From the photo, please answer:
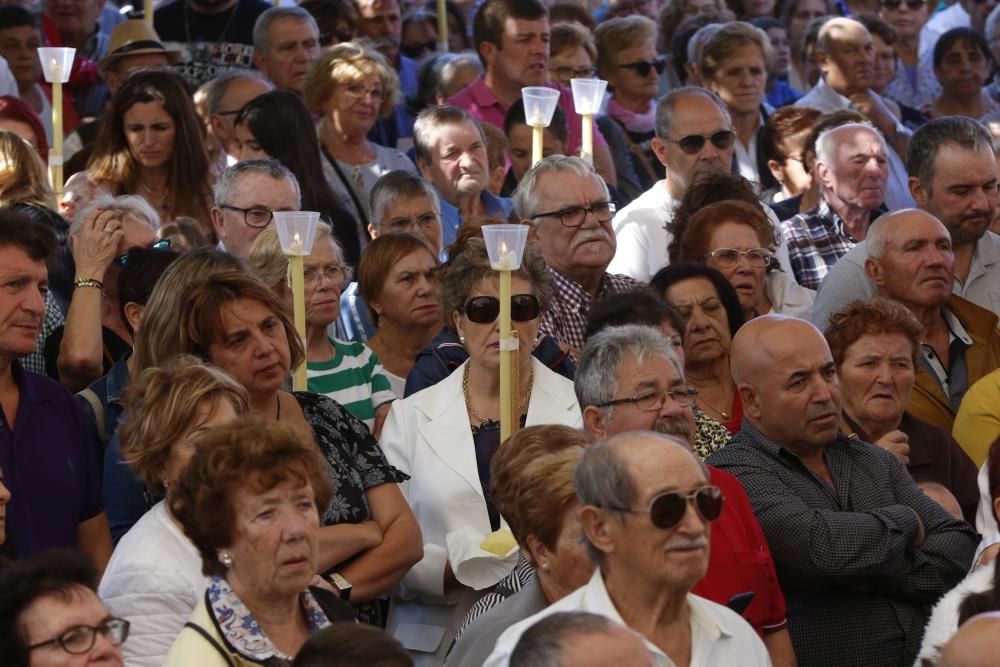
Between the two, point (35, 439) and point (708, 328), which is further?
point (708, 328)

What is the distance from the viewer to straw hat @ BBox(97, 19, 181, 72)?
343 inches

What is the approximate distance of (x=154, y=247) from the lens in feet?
19.7

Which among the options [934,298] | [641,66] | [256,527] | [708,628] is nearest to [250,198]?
[934,298]

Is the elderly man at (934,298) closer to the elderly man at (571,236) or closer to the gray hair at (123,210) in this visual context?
the elderly man at (571,236)

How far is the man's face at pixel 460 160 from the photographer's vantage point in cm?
786

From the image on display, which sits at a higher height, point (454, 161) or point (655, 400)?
point (655, 400)

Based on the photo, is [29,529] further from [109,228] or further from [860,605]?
[860,605]

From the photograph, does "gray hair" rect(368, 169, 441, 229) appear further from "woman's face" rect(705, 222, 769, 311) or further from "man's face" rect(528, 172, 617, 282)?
"woman's face" rect(705, 222, 769, 311)

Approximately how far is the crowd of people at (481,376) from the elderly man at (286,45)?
21 mm

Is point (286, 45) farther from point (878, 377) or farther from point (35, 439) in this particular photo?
point (35, 439)

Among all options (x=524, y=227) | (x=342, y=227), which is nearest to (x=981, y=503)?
(x=524, y=227)

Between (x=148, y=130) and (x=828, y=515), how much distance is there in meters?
3.51

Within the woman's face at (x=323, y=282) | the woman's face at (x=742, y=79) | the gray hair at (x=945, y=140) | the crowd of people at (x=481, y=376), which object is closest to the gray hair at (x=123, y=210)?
the crowd of people at (x=481, y=376)

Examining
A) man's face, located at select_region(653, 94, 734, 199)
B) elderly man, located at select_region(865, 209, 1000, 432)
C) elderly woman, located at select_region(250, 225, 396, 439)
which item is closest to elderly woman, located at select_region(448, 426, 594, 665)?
elderly woman, located at select_region(250, 225, 396, 439)
